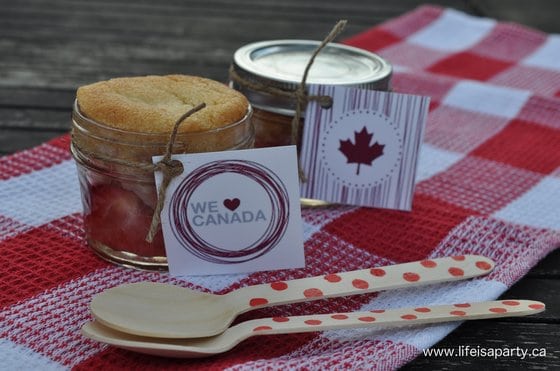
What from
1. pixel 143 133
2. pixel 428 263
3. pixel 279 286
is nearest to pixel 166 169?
pixel 143 133

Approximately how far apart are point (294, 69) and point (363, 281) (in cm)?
29

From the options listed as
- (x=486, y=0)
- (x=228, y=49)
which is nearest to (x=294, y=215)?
(x=228, y=49)

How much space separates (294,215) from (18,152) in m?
0.41

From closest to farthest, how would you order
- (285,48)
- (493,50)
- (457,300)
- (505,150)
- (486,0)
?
(457,300)
(285,48)
(505,150)
(493,50)
(486,0)

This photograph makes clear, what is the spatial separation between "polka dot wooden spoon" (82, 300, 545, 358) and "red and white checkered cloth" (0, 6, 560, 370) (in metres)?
0.01

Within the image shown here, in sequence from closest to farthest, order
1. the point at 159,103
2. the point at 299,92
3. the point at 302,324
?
the point at 302,324 < the point at 159,103 < the point at 299,92

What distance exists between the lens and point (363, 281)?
2.42ft

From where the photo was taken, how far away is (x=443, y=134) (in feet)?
3.77

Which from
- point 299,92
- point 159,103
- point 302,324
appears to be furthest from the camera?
point 299,92

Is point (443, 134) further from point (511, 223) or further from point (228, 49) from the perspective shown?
point (228, 49)

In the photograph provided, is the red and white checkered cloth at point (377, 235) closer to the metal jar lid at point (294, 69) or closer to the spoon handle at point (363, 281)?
the spoon handle at point (363, 281)
